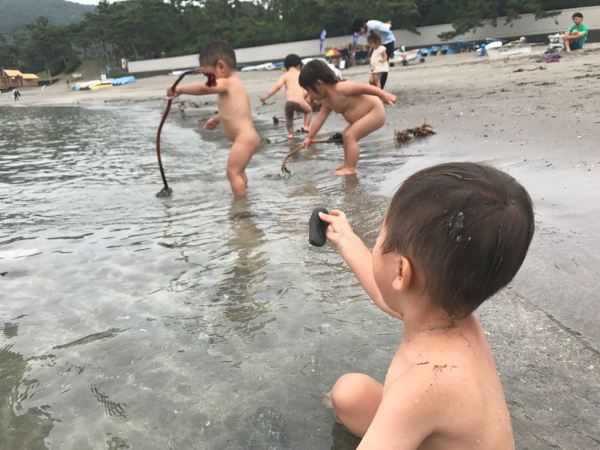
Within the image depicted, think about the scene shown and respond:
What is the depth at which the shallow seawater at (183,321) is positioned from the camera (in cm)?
167

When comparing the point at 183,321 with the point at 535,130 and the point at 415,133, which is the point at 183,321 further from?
the point at 415,133

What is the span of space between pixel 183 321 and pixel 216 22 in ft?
203

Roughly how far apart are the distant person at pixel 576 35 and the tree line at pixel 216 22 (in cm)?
1609

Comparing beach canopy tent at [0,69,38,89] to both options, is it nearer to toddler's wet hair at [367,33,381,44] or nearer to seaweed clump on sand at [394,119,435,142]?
toddler's wet hair at [367,33,381,44]

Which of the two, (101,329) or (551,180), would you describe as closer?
(101,329)

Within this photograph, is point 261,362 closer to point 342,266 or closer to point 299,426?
point 299,426

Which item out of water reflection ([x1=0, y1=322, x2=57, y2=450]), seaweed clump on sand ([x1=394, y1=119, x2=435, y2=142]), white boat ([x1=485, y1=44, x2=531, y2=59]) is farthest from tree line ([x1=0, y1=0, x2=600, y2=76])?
water reflection ([x1=0, y1=322, x2=57, y2=450])

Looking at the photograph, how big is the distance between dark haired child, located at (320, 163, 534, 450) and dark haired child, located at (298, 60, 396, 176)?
4.15 m

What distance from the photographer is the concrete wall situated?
27.0 meters

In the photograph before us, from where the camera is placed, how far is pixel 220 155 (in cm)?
739

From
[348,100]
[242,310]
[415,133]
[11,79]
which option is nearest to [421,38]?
[415,133]

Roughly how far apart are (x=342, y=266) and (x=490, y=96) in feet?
22.2

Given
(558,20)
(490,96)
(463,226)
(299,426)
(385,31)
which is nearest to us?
(463,226)

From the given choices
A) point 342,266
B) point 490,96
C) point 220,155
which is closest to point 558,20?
point 490,96
